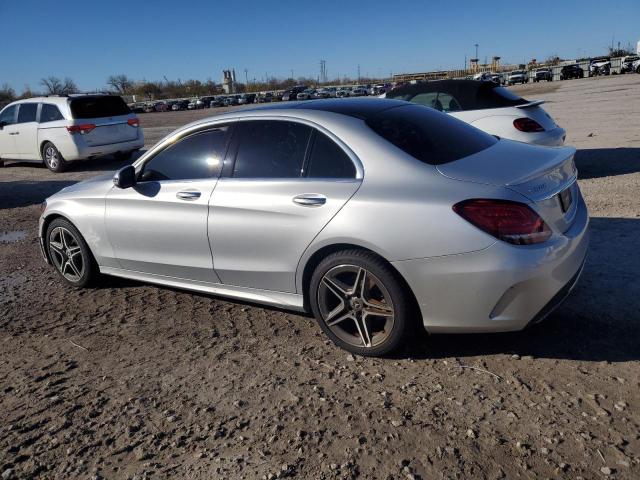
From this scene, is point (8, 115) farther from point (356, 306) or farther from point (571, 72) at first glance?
point (571, 72)

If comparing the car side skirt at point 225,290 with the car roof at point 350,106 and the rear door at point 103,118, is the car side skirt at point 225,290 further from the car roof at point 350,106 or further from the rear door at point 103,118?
the rear door at point 103,118

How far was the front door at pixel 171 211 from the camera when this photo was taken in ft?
13.4

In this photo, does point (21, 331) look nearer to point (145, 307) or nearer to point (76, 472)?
point (145, 307)

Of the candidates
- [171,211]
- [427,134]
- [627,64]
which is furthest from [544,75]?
[171,211]

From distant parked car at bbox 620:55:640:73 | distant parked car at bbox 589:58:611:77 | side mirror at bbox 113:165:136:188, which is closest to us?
side mirror at bbox 113:165:136:188

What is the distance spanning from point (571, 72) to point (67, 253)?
233ft

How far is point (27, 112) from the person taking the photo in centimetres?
1339

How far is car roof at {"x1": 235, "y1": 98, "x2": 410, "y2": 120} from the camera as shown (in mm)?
3836

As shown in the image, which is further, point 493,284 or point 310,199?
point 310,199

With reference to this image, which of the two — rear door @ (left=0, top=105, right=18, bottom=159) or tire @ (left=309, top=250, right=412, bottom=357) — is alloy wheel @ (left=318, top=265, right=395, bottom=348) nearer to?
tire @ (left=309, top=250, right=412, bottom=357)

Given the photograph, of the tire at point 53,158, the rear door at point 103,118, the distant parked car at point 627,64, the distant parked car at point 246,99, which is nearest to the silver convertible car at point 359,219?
the rear door at point 103,118

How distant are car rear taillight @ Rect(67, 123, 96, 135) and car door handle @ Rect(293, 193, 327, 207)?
10.5 meters

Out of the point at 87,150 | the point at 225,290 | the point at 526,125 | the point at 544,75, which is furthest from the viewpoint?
the point at 544,75

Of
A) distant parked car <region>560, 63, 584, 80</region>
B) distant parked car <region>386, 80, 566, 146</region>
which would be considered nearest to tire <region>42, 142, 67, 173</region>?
distant parked car <region>386, 80, 566, 146</region>
